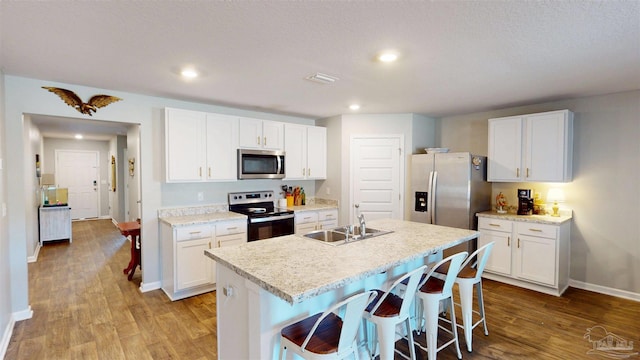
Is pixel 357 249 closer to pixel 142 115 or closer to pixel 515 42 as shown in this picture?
pixel 515 42

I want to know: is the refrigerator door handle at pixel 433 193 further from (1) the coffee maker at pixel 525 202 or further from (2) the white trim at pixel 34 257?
(2) the white trim at pixel 34 257

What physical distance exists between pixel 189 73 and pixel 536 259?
14.0ft

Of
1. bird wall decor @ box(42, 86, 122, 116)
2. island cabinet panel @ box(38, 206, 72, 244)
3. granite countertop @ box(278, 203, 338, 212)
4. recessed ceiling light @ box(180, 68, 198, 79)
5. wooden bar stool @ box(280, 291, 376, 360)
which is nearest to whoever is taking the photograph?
wooden bar stool @ box(280, 291, 376, 360)

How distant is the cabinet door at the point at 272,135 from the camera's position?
4441mm

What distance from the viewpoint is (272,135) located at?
454cm

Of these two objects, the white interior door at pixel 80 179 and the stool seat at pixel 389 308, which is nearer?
the stool seat at pixel 389 308

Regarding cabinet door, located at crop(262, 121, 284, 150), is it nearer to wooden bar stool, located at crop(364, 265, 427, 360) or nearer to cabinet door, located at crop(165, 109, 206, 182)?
cabinet door, located at crop(165, 109, 206, 182)

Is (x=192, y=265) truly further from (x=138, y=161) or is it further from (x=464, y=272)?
(x=464, y=272)

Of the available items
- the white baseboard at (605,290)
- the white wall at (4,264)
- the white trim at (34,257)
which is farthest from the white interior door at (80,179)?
the white baseboard at (605,290)

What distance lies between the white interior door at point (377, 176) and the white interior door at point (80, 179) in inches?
312

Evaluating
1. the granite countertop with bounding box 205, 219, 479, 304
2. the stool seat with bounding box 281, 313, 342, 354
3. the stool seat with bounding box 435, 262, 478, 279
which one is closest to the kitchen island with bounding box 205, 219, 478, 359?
the granite countertop with bounding box 205, 219, 479, 304

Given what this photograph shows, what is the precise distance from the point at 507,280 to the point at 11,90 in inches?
226

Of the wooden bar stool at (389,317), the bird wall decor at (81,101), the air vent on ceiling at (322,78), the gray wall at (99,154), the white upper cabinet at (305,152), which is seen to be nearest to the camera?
the wooden bar stool at (389,317)

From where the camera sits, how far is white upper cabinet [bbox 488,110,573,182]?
375 cm
